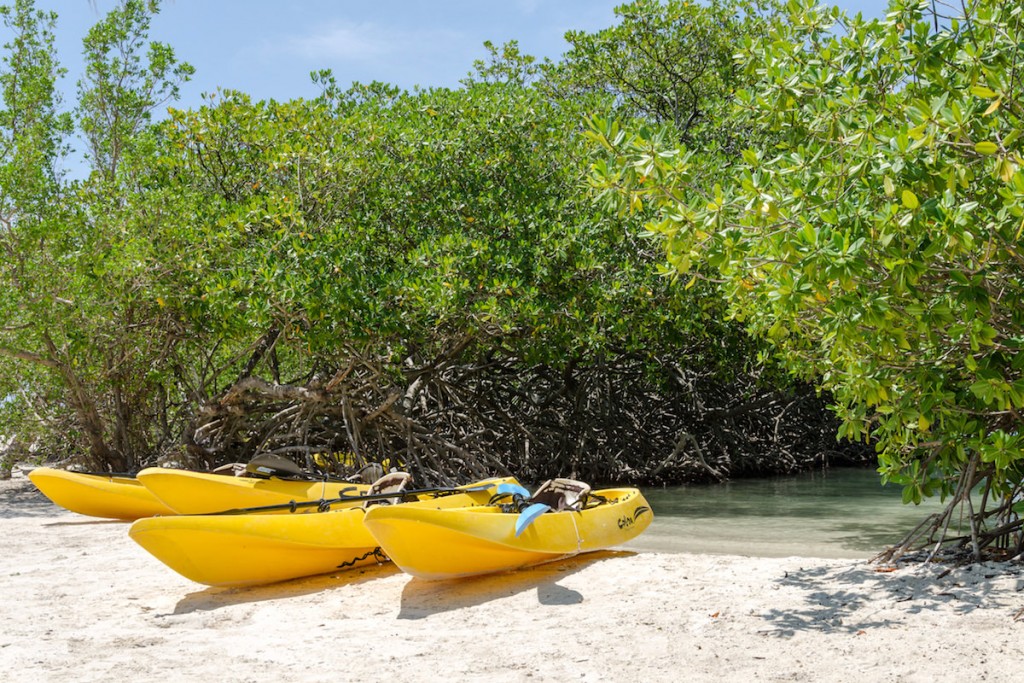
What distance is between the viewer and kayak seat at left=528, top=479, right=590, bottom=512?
6758mm

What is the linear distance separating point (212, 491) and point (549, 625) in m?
4.12

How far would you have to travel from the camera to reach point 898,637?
435cm

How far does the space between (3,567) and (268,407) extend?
186 inches

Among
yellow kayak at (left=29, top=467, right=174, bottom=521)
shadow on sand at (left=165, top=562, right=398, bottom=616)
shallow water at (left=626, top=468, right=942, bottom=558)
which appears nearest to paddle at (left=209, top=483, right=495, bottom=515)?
shadow on sand at (left=165, top=562, right=398, bottom=616)

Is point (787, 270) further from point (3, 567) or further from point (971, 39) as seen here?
point (3, 567)

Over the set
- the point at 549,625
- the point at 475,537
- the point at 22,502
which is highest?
the point at 475,537

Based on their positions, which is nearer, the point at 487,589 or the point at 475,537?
the point at 475,537

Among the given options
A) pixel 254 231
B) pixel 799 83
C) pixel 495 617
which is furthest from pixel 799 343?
pixel 254 231

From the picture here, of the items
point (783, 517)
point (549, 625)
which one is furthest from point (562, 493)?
point (783, 517)

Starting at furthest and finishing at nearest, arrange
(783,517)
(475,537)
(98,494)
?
1. (783,517)
2. (98,494)
3. (475,537)

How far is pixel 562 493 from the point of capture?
7.13 metres

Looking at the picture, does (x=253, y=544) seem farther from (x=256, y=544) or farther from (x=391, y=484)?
(x=391, y=484)

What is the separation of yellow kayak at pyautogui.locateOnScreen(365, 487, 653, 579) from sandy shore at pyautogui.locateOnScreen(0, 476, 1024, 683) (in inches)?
5.8

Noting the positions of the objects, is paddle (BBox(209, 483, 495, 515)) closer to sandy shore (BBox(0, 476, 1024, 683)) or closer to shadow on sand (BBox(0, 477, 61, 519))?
sandy shore (BBox(0, 476, 1024, 683))
